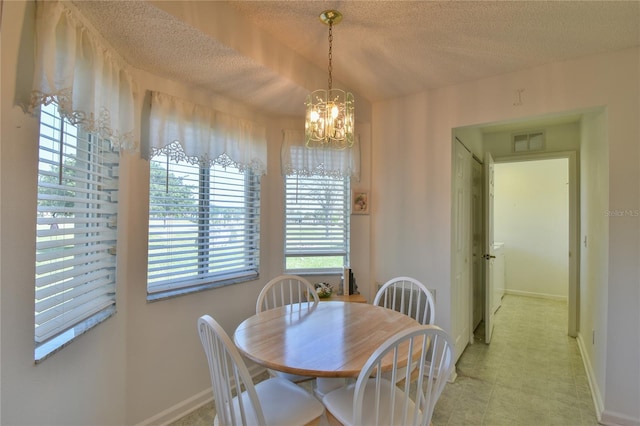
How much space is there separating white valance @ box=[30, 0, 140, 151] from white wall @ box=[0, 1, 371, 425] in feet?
0.21

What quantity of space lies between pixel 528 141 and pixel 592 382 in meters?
2.61

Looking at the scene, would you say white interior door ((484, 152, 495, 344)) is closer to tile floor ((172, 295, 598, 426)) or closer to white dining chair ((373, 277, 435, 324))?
tile floor ((172, 295, 598, 426))

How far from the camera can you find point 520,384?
2.44m

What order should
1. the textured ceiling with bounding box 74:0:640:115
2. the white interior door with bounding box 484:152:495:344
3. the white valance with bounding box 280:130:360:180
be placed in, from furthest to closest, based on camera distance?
the white interior door with bounding box 484:152:495:344
the white valance with bounding box 280:130:360:180
the textured ceiling with bounding box 74:0:640:115

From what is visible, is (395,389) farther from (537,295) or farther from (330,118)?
(537,295)

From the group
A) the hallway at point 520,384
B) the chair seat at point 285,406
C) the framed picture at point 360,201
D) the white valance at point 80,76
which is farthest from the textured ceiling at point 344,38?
the hallway at point 520,384

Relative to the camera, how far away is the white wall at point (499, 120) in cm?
194

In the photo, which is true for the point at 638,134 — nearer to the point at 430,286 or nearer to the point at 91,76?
the point at 430,286

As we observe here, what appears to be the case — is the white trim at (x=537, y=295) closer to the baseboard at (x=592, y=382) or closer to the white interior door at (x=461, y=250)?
the baseboard at (x=592, y=382)

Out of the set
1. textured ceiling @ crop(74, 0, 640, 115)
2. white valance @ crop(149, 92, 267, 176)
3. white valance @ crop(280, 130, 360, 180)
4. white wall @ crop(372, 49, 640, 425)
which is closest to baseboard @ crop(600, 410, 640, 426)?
white wall @ crop(372, 49, 640, 425)

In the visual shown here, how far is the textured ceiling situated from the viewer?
1531mm

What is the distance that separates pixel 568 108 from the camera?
7.00 ft

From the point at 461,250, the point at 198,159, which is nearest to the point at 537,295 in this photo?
the point at 461,250

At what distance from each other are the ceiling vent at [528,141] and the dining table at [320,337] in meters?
3.05
